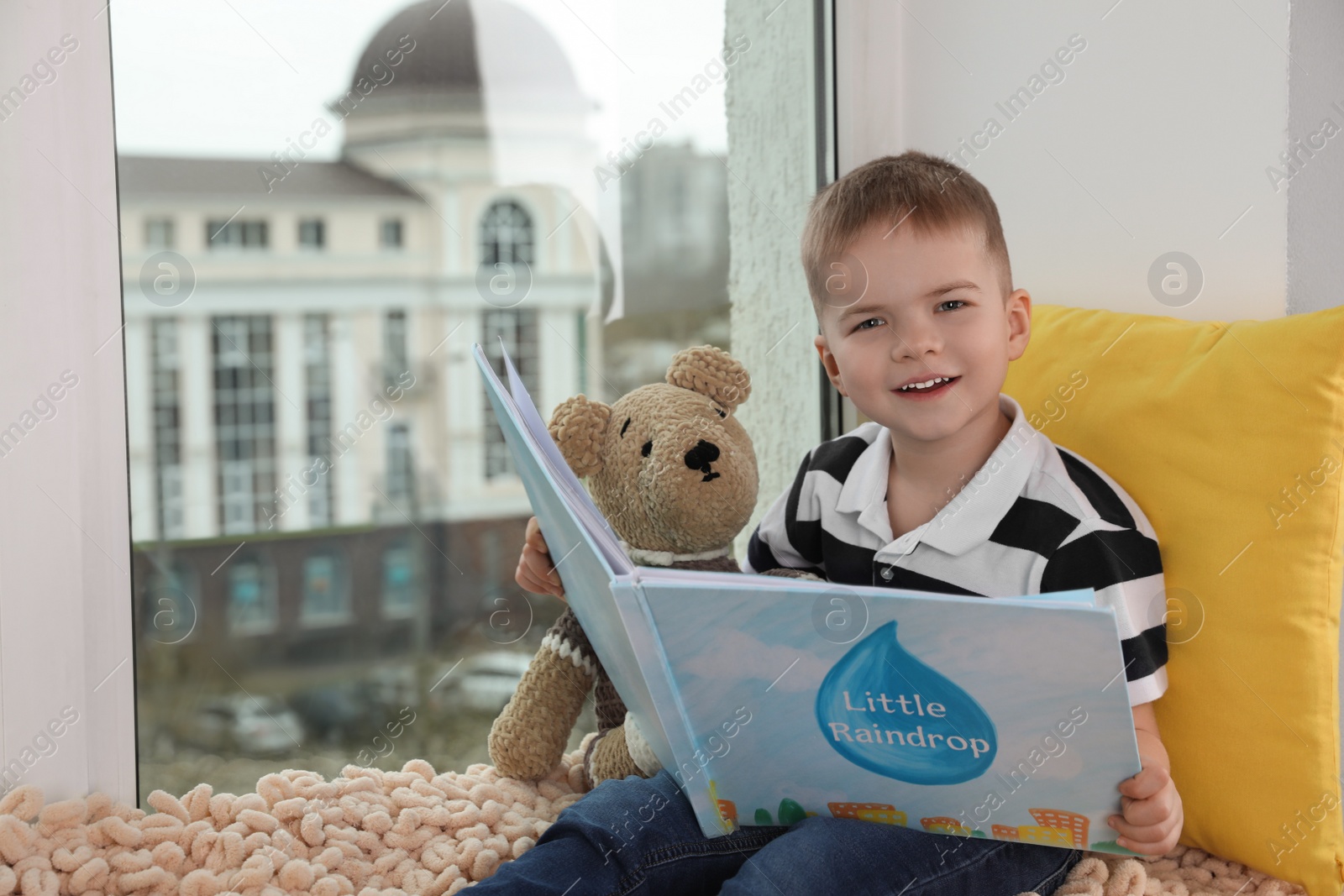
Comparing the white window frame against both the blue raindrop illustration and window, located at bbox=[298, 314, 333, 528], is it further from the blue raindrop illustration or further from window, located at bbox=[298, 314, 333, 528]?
the blue raindrop illustration

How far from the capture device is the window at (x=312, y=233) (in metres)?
1.16

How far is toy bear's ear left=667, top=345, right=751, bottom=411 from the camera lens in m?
1.06

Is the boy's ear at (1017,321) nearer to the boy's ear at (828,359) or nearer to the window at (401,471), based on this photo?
the boy's ear at (828,359)

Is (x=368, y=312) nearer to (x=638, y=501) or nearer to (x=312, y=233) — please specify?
(x=312, y=233)

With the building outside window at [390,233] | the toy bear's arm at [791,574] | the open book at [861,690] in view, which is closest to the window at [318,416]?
the building outside window at [390,233]

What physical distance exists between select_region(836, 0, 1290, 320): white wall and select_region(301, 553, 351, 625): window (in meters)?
0.88

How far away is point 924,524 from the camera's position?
3.16 feet

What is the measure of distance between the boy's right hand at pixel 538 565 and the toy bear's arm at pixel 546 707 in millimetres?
82

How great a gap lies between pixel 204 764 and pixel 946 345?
91 centimetres

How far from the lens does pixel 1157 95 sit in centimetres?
101

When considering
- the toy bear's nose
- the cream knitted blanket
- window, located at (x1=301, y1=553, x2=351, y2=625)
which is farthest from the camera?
window, located at (x1=301, y1=553, x2=351, y2=625)

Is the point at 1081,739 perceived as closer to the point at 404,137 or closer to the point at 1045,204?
the point at 1045,204

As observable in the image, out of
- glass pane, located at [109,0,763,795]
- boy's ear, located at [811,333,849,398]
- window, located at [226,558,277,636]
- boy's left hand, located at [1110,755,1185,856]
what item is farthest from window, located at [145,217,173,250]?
boy's left hand, located at [1110,755,1185,856]

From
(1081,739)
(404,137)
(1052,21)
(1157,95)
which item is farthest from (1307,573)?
(404,137)
